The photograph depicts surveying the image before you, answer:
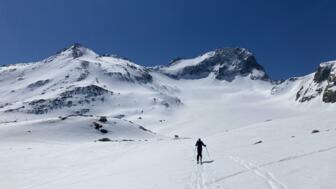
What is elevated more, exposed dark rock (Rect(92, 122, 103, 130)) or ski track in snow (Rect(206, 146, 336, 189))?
exposed dark rock (Rect(92, 122, 103, 130))

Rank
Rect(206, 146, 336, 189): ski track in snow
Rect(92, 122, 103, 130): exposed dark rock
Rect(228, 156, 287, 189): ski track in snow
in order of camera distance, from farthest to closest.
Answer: Rect(92, 122, 103, 130): exposed dark rock → Rect(206, 146, 336, 189): ski track in snow → Rect(228, 156, 287, 189): ski track in snow

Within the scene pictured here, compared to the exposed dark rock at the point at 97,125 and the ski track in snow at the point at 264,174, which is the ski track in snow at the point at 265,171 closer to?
the ski track in snow at the point at 264,174

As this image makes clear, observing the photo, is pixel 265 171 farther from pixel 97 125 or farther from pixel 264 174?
pixel 97 125

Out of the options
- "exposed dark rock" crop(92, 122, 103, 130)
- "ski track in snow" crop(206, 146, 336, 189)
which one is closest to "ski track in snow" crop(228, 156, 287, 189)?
"ski track in snow" crop(206, 146, 336, 189)

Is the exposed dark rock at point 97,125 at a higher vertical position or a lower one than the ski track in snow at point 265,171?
higher

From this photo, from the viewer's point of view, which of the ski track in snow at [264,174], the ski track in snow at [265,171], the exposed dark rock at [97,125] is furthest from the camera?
the exposed dark rock at [97,125]

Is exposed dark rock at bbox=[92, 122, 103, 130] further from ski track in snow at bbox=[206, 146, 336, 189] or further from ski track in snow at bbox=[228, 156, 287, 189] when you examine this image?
ski track in snow at bbox=[228, 156, 287, 189]

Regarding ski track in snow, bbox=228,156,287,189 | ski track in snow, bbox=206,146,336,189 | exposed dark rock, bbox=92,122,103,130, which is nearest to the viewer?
ski track in snow, bbox=228,156,287,189

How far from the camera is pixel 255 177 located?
2395 cm

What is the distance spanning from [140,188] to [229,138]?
33689mm

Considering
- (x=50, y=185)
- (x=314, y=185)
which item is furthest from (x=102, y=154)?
(x=314, y=185)

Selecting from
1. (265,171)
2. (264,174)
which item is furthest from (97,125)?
(264,174)

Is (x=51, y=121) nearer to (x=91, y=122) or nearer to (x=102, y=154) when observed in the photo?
(x=91, y=122)

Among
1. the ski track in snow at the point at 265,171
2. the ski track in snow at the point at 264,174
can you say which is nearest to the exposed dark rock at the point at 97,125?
the ski track in snow at the point at 265,171
